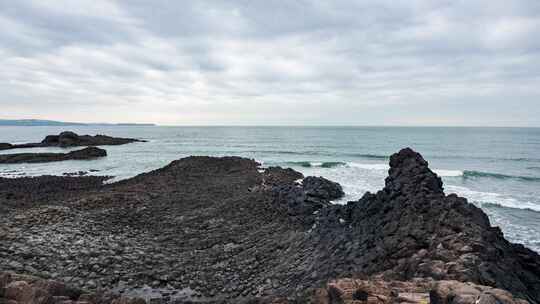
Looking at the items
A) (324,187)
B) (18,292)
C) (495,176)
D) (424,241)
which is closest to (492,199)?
(324,187)

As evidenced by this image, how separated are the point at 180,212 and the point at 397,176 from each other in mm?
12883

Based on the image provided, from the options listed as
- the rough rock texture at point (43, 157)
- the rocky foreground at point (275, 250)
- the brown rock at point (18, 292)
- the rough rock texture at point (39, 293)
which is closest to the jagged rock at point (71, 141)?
the rough rock texture at point (43, 157)

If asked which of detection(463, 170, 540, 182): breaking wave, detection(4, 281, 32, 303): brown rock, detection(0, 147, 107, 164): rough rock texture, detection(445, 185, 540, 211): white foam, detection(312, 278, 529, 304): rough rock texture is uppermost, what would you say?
detection(312, 278, 529, 304): rough rock texture

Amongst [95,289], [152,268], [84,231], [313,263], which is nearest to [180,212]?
[84,231]

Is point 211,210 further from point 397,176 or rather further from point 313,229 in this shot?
point 397,176

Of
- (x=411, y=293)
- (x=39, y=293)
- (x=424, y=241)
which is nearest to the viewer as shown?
(x=411, y=293)

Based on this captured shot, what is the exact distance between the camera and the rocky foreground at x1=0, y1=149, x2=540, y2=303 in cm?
741

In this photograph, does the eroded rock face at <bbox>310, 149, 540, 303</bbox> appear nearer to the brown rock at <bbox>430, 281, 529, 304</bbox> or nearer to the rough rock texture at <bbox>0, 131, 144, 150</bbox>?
the brown rock at <bbox>430, 281, 529, 304</bbox>

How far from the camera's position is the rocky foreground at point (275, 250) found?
7410 mm

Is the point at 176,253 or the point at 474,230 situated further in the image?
the point at 176,253

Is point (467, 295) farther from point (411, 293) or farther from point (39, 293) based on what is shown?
point (39, 293)

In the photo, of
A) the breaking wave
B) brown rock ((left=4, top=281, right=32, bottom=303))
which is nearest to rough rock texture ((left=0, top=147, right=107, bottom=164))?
brown rock ((left=4, top=281, right=32, bottom=303))

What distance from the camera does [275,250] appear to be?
13.1m

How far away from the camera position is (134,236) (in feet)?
50.7
